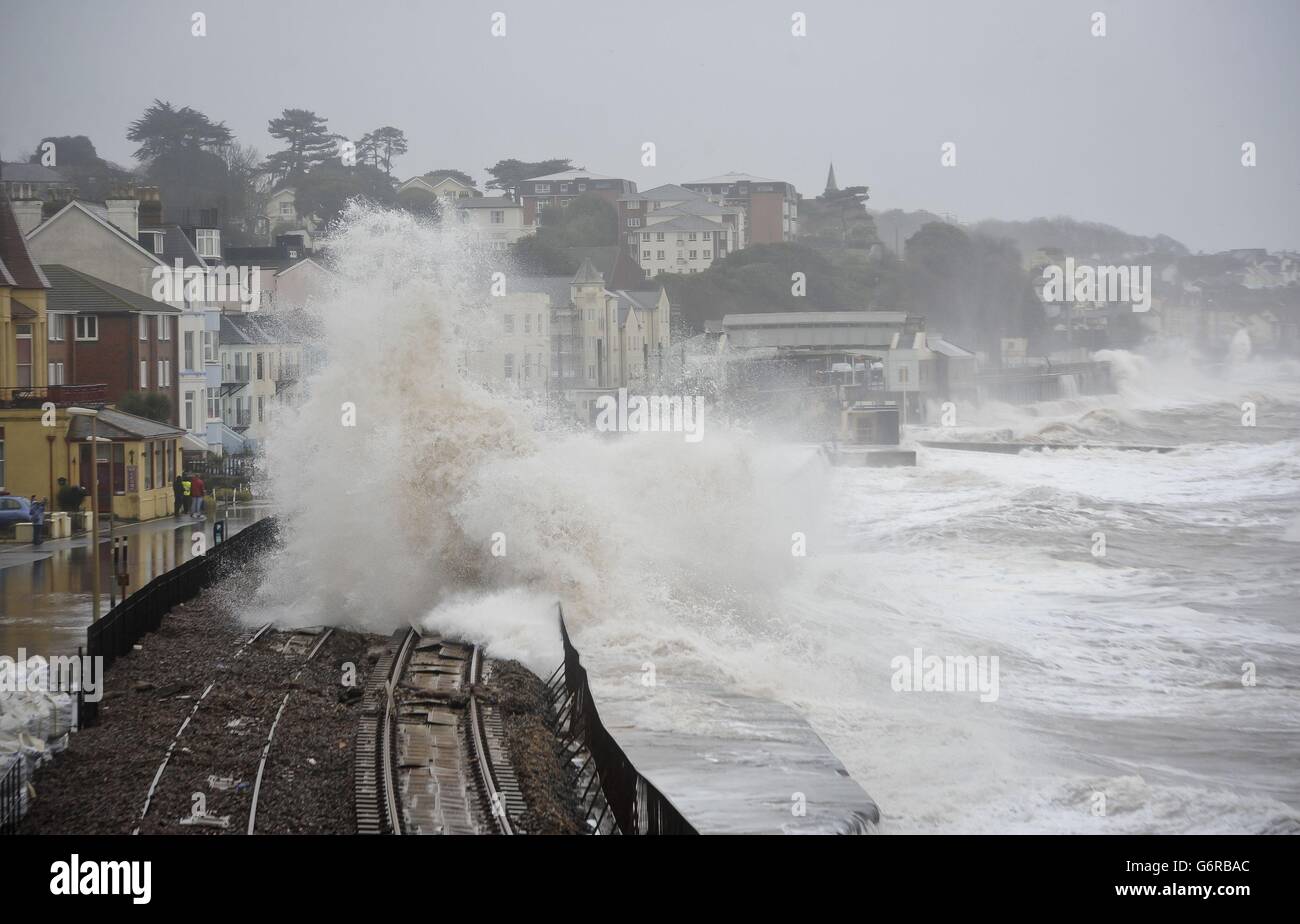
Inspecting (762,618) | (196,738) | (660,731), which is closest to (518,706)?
(660,731)

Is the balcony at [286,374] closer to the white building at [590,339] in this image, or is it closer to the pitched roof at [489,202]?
the white building at [590,339]

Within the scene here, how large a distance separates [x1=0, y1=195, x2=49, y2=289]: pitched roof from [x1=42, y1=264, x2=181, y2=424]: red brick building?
70.9 inches

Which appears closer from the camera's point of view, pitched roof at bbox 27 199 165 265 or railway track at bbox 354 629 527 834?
railway track at bbox 354 629 527 834

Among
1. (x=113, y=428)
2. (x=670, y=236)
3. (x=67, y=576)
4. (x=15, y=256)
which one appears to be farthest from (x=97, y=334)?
(x=670, y=236)

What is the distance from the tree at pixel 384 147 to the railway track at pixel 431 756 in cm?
7794

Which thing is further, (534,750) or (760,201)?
(760,201)

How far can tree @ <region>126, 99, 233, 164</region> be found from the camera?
71188 millimetres

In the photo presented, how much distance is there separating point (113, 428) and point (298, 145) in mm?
61736

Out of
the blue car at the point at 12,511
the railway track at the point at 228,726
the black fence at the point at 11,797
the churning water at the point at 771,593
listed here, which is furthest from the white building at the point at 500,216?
the black fence at the point at 11,797

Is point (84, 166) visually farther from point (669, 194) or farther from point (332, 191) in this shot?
point (669, 194)

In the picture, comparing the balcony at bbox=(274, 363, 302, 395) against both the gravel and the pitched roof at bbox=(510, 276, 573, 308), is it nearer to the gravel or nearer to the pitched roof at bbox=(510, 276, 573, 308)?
the pitched roof at bbox=(510, 276, 573, 308)

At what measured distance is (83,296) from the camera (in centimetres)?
3222

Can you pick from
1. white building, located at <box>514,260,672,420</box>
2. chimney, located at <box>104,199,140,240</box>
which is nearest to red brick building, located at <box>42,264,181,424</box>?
chimney, located at <box>104,199,140,240</box>

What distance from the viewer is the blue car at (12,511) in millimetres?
23641
